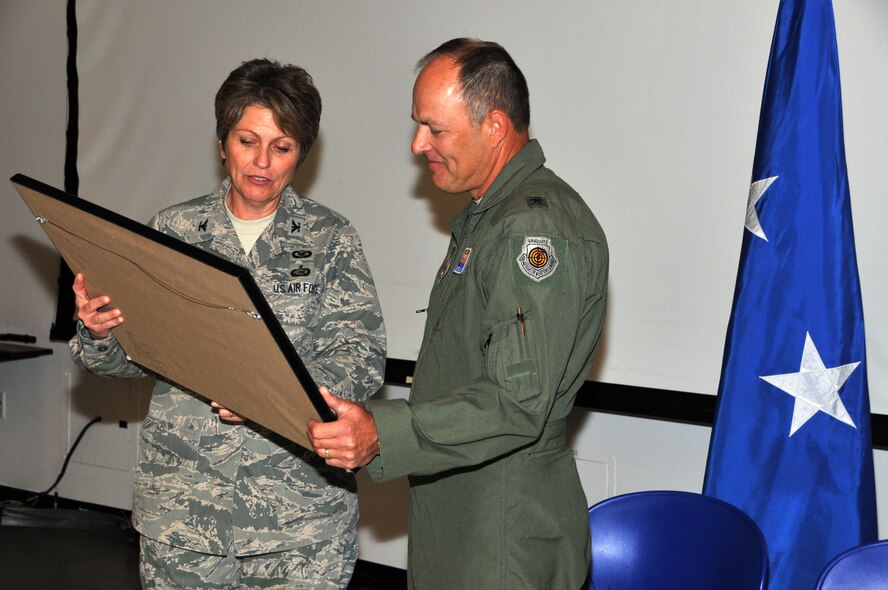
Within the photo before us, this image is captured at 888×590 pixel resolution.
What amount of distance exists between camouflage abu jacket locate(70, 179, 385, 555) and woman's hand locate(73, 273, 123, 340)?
12cm

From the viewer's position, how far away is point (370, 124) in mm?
3465

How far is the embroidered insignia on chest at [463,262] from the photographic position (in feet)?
5.25

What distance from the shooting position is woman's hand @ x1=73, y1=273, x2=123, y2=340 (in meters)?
1.82

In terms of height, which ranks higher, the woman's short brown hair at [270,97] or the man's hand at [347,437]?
the woman's short brown hair at [270,97]

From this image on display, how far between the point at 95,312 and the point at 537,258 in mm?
907

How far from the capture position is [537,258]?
4.76 ft

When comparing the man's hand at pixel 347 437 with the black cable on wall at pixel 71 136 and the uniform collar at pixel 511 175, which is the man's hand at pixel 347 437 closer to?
the uniform collar at pixel 511 175

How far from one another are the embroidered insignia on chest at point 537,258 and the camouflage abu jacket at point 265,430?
60cm

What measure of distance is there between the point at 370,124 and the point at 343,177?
224mm

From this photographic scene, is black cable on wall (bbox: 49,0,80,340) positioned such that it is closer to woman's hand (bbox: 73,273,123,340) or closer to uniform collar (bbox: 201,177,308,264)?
uniform collar (bbox: 201,177,308,264)

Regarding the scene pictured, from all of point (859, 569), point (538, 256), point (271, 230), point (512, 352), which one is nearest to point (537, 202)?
point (538, 256)

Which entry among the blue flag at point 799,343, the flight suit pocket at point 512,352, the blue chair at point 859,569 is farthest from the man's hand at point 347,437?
the blue flag at point 799,343

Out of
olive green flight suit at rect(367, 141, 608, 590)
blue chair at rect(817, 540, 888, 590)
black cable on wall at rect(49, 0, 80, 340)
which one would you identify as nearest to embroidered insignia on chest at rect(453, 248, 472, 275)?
olive green flight suit at rect(367, 141, 608, 590)

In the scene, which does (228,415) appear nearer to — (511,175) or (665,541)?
(511,175)
